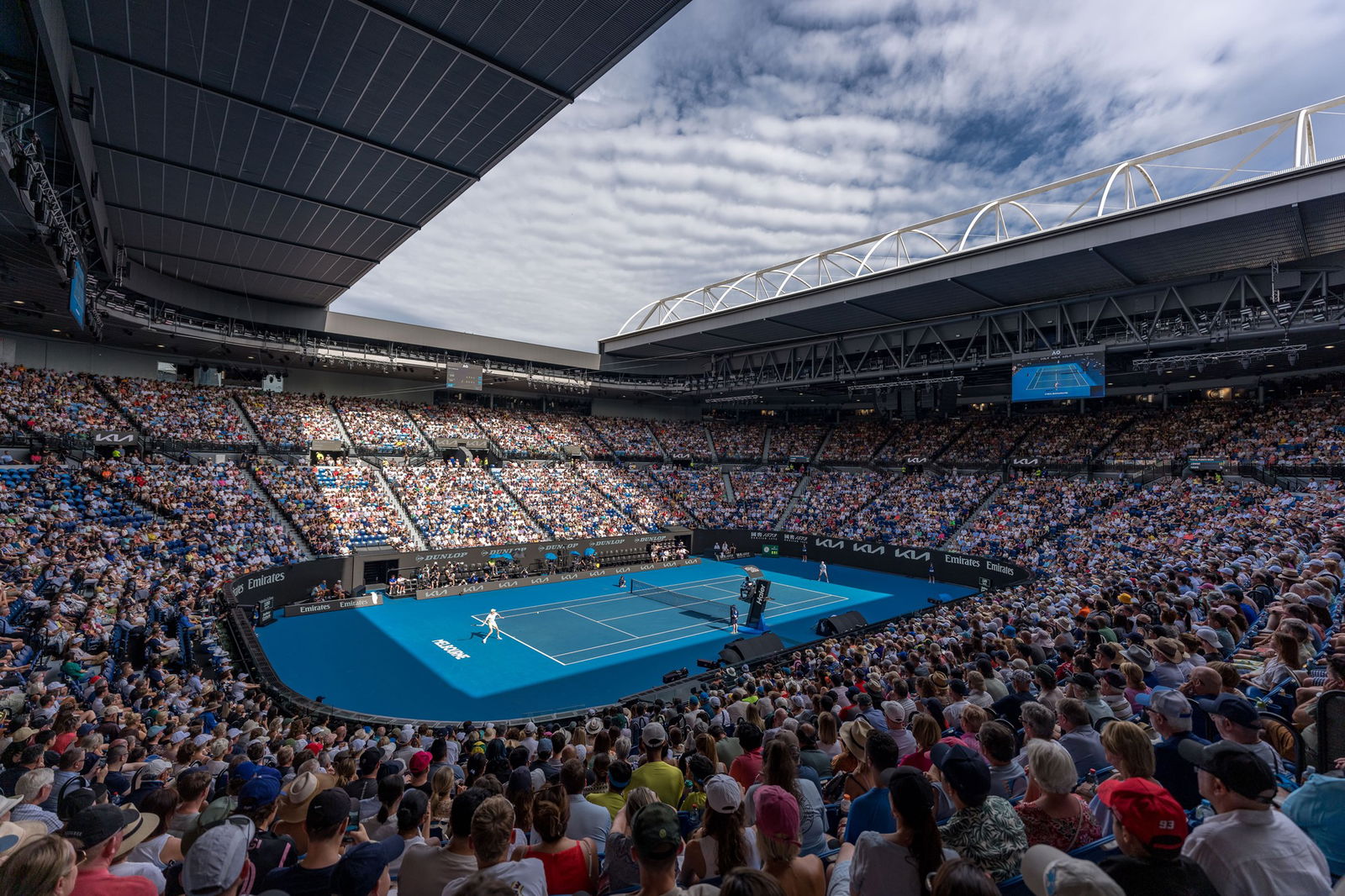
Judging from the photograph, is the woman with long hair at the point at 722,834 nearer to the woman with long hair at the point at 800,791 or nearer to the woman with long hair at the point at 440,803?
the woman with long hair at the point at 800,791

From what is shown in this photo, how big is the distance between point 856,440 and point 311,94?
4357 centimetres

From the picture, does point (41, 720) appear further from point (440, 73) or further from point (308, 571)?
point (308, 571)


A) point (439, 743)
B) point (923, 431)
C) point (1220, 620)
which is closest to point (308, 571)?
point (439, 743)

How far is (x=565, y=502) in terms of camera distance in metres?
40.1

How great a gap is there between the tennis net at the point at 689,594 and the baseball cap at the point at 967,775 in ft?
83.8

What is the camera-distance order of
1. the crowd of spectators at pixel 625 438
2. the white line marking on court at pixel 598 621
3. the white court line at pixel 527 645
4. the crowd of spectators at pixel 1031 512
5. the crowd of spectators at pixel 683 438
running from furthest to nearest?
the crowd of spectators at pixel 683 438 < the crowd of spectators at pixel 625 438 < the crowd of spectators at pixel 1031 512 < the white line marking on court at pixel 598 621 < the white court line at pixel 527 645

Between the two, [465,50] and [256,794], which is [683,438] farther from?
[256,794]

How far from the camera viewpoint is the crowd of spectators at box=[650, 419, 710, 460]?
53594 millimetres

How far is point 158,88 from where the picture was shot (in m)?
12.6

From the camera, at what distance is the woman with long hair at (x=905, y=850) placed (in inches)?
109

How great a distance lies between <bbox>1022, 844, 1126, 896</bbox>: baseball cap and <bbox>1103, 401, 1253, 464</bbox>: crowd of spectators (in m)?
38.2

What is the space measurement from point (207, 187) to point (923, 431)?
4414 cm

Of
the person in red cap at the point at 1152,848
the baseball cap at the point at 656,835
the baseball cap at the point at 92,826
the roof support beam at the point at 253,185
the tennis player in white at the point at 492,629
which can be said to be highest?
the roof support beam at the point at 253,185

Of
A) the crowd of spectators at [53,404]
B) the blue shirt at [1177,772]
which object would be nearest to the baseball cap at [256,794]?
the blue shirt at [1177,772]
